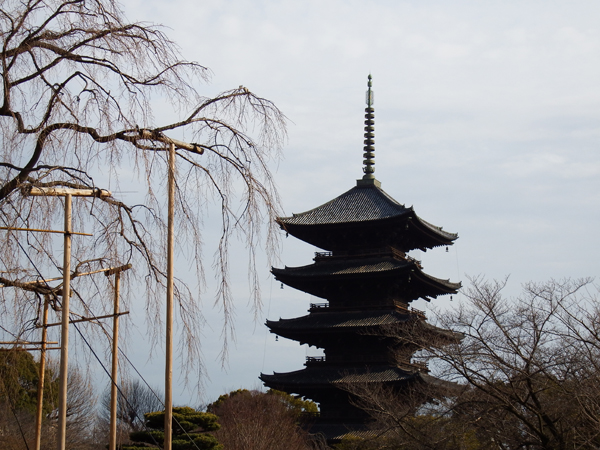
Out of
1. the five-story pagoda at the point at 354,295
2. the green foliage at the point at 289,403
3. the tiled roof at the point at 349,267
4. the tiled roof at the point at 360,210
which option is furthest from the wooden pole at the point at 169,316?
the green foliage at the point at 289,403

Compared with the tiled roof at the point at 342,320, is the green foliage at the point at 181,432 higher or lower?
lower

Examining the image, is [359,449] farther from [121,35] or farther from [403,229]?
[121,35]

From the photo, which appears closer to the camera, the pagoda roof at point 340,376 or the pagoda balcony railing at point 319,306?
the pagoda roof at point 340,376

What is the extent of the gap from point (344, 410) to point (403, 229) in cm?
767

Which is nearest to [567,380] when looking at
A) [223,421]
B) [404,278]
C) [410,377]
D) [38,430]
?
[38,430]

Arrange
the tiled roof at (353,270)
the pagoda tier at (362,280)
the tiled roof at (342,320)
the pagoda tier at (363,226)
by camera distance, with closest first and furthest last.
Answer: the tiled roof at (342,320), the tiled roof at (353,270), the pagoda tier at (362,280), the pagoda tier at (363,226)

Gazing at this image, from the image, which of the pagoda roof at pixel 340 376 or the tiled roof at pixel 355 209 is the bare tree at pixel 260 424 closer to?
the pagoda roof at pixel 340 376

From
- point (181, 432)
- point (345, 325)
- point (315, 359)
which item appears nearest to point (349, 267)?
point (345, 325)

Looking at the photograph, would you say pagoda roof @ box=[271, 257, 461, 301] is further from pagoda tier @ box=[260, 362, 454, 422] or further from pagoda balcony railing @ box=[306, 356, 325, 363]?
pagoda tier @ box=[260, 362, 454, 422]

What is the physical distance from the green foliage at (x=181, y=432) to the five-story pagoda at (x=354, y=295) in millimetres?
5695

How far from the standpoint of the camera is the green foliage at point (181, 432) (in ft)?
73.2

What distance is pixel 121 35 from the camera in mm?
6402

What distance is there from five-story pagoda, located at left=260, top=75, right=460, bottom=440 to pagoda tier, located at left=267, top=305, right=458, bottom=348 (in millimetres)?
40

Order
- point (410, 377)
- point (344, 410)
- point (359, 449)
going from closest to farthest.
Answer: point (359, 449)
point (410, 377)
point (344, 410)
